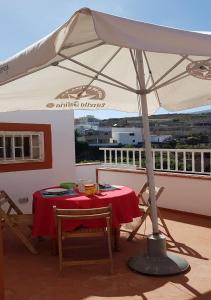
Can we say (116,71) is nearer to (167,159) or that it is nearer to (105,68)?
(105,68)

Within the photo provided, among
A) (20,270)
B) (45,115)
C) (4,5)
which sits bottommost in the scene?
(20,270)

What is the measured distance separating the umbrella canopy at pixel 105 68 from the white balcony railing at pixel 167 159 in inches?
79.4

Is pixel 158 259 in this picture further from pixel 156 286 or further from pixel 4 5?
pixel 4 5

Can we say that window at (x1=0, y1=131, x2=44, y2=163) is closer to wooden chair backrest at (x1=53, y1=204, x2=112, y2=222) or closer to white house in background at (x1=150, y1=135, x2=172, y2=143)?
white house in background at (x1=150, y1=135, x2=172, y2=143)

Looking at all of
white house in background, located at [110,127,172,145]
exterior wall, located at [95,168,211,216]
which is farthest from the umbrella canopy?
white house in background, located at [110,127,172,145]

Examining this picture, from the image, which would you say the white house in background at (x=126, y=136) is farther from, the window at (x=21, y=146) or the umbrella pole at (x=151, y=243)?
the umbrella pole at (x=151, y=243)

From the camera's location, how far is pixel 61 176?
7.99 metres

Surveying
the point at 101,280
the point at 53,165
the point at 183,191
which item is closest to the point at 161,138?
the point at 183,191

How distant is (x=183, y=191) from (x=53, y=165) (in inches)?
108

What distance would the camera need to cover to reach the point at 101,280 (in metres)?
4.00

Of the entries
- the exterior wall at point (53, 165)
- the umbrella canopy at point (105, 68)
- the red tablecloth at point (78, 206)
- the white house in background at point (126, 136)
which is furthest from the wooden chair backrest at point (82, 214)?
the white house in background at point (126, 136)

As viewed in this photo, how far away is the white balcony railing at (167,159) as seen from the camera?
23.9ft

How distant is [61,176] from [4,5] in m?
3.55

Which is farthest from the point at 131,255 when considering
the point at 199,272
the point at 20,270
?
the point at 20,270
